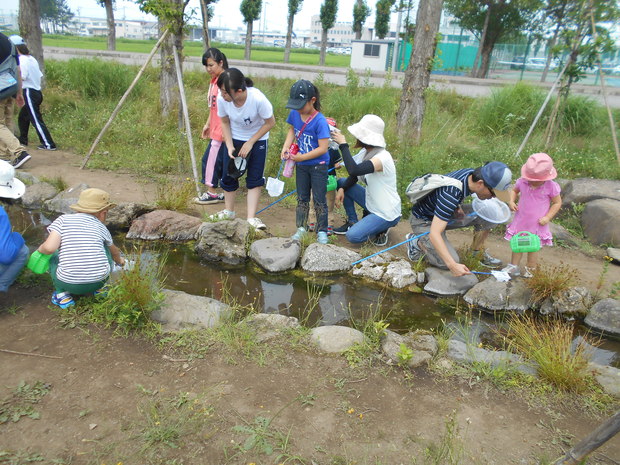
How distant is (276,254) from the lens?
13.7 ft

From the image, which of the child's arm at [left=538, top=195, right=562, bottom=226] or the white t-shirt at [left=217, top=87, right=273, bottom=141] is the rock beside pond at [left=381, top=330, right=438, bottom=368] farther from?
the white t-shirt at [left=217, top=87, right=273, bottom=141]

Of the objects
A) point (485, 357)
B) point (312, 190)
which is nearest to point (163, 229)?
point (312, 190)

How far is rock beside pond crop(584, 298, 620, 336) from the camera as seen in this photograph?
3578 millimetres

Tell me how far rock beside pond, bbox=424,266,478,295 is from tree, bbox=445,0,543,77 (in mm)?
20082

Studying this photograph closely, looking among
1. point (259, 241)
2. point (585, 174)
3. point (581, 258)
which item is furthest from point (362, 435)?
A: point (585, 174)

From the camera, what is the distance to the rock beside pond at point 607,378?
8.75ft

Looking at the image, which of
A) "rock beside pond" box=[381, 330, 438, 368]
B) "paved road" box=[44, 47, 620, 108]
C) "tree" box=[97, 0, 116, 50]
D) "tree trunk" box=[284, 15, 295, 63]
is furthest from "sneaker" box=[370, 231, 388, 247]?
"tree" box=[97, 0, 116, 50]

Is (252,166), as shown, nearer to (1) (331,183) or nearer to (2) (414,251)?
(1) (331,183)

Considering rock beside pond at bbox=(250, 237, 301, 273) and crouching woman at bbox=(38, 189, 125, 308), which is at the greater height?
crouching woman at bbox=(38, 189, 125, 308)

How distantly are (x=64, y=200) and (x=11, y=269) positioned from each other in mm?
2246

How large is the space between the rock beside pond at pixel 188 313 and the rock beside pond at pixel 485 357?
5.01 feet

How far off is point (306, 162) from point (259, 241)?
876mm

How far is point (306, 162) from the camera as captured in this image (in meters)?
4.22

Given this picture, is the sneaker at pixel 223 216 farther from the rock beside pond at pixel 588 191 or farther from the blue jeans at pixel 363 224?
the rock beside pond at pixel 588 191
